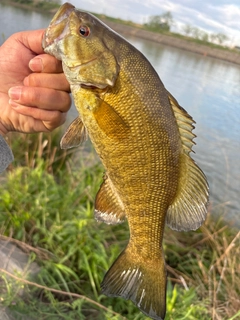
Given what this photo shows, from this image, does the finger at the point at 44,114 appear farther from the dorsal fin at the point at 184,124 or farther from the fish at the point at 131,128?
the dorsal fin at the point at 184,124

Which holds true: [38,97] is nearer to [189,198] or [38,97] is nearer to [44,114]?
[44,114]

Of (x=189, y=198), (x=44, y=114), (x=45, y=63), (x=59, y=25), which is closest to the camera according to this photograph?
(x=59, y=25)

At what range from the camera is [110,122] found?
140 cm

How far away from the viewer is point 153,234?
1.61 meters

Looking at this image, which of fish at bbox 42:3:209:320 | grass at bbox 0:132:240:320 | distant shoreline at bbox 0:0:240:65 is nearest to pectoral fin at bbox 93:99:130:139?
fish at bbox 42:3:209:320

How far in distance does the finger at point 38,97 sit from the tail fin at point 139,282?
2.73ft

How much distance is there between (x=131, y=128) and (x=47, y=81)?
23.0 inches

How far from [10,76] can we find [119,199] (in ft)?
3.45

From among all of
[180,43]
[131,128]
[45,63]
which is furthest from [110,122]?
[180,43]

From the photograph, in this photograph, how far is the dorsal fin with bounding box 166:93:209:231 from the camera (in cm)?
147

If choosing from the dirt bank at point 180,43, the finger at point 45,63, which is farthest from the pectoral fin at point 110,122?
the dirt bank at point 180,43

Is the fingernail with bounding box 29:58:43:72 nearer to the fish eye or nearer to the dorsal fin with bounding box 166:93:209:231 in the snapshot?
the fish eye

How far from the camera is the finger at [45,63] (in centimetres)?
165

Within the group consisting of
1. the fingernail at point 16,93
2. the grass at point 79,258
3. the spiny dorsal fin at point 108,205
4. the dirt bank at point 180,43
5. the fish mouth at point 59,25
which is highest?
the dirt bank at point 180,43
